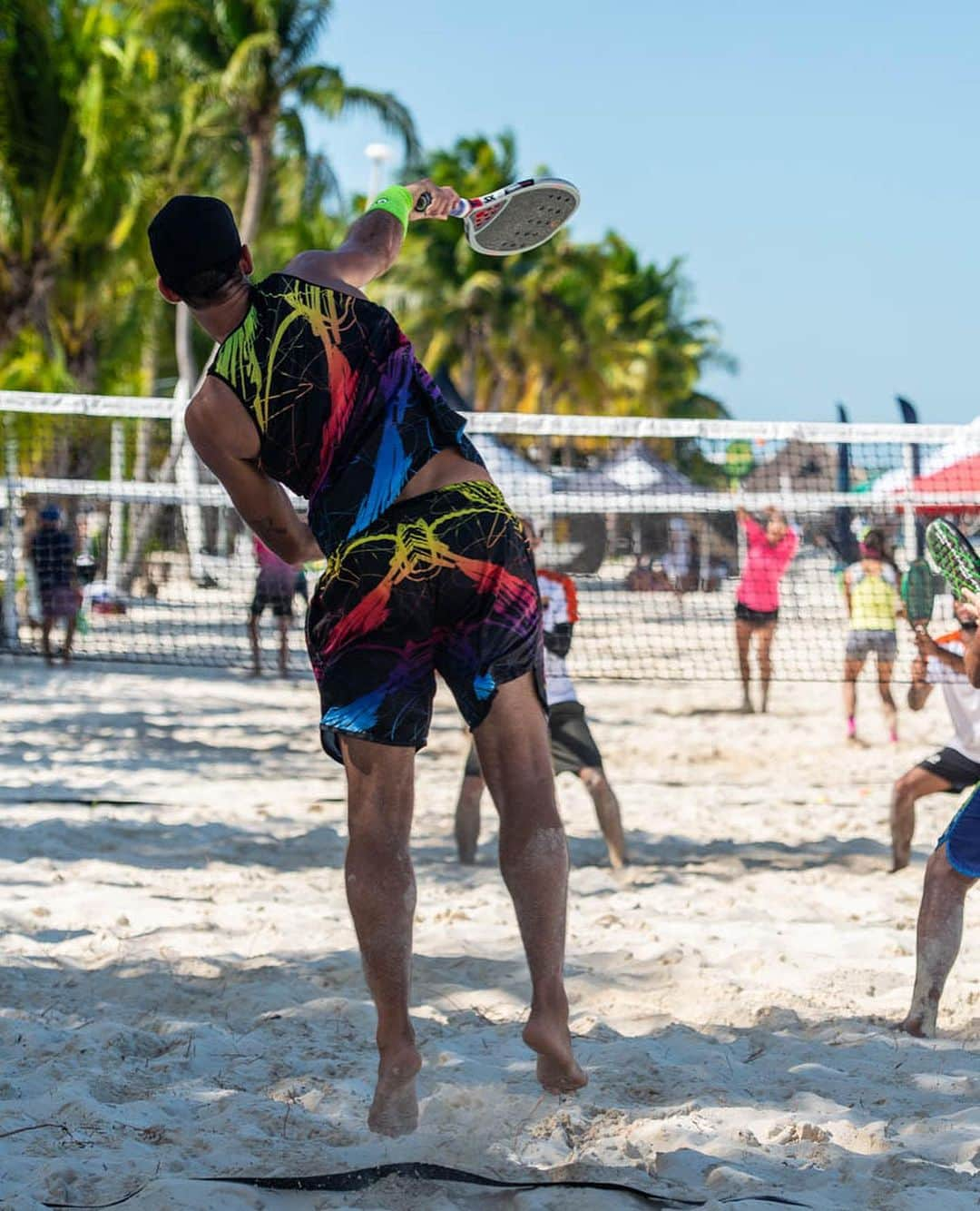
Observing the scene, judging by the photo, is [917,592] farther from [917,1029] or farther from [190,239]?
[190,239]

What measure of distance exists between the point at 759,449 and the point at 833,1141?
257 inches

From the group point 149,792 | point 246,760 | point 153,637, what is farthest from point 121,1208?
point 153,637

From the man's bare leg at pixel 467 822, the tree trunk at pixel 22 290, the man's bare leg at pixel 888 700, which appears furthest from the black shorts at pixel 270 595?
the tree trunk at pixel 22 290

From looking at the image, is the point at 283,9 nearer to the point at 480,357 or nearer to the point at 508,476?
the point at 508,476

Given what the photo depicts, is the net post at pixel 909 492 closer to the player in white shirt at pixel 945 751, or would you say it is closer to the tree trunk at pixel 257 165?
the player in white shirt at pixel 945 751

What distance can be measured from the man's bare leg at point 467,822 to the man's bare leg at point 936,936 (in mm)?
2712

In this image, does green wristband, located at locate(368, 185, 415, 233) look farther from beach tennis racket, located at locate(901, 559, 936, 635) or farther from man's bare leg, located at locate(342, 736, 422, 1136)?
beach tennis racket, located at locate(901, 559, 936, 635)

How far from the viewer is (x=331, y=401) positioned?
2807 millimetres

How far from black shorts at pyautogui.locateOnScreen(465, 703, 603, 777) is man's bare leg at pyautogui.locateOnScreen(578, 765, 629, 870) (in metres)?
0.03

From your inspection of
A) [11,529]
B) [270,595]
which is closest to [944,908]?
[270,595]

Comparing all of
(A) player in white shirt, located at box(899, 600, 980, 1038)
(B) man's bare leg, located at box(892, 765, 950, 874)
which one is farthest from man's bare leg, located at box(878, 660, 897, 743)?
(A) player in white shirt, located at box(899, 600, 980, 1038)

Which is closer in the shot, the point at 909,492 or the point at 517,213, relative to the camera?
the point at 517,213

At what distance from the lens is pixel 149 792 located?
7797 mm

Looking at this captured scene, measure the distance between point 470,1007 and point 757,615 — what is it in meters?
7.49
